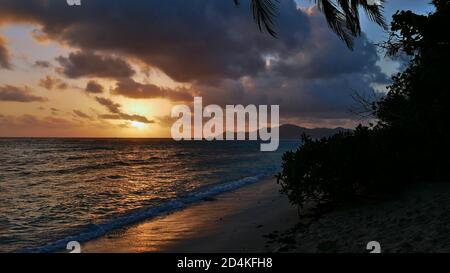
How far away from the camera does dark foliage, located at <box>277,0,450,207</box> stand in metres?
9.53

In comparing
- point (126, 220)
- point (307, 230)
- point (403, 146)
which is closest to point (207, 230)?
point (307, 230)

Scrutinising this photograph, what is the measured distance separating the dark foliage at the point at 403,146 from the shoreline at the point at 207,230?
1.30 meters

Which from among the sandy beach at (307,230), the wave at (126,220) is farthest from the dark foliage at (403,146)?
the wave at (126,220)

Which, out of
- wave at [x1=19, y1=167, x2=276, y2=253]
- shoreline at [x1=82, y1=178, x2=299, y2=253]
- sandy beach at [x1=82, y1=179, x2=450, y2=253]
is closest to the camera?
sandy beach at [x1=82, y1=179, x2=450, y2=253]

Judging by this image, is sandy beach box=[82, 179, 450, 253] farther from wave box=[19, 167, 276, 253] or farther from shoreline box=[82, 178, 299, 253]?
wave box=[19, 167, 276, 253]

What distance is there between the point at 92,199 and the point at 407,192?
44.5 ft

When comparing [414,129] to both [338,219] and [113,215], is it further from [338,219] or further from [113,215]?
[113,215]

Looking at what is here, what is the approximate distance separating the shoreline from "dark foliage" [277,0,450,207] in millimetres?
1295

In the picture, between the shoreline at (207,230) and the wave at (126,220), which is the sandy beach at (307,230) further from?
the wave at (126,220)

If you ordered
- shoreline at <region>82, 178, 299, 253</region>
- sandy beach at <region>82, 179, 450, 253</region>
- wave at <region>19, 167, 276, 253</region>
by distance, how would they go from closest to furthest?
sandy beach at <region>82, 179, 450, 253</region>, shoreline at <region>82, 178, 299, 253</region>, wave at <region>19, 167, 276, 253</region>

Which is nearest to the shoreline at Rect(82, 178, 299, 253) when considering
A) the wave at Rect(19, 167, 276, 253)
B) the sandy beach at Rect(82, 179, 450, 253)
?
the sandy beach at Rect(82, 179, 450, 253)

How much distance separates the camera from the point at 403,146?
10945 mm

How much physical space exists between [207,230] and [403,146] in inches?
236

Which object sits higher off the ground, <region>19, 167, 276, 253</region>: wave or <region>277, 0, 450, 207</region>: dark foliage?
<region>277, 0, 450, 207</region>: dark foliage
